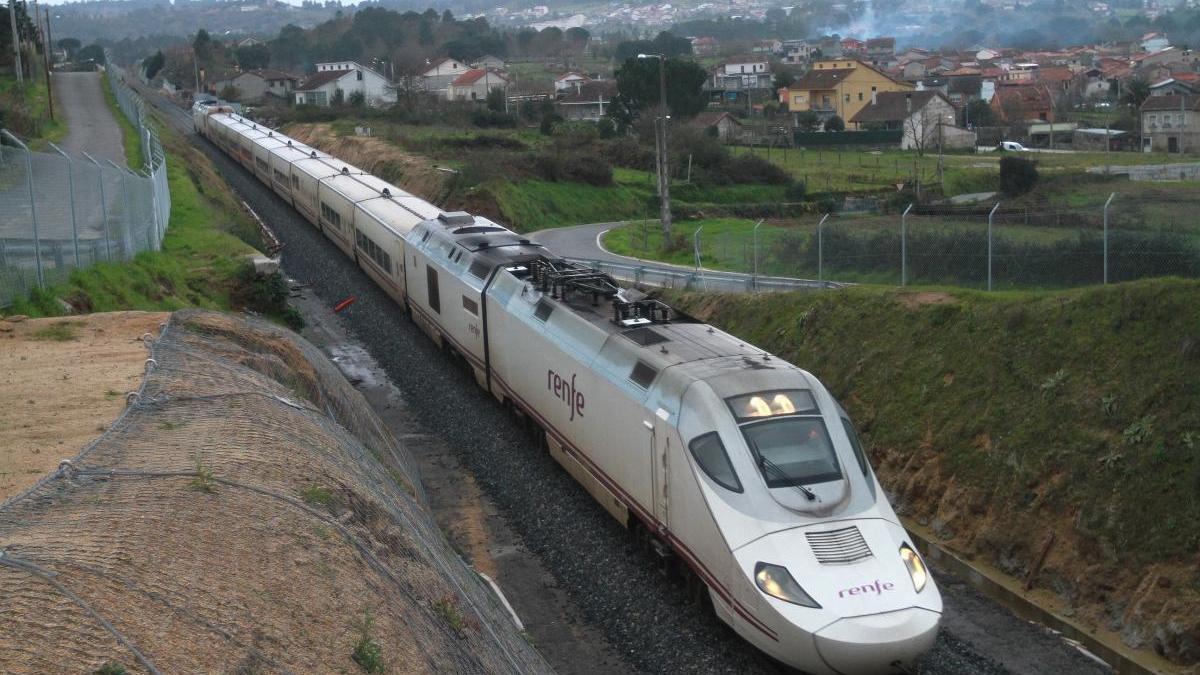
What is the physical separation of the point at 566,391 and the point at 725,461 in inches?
196

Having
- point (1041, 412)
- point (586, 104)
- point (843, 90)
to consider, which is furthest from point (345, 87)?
point (1041, 412)

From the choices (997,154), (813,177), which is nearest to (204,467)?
(813,177)

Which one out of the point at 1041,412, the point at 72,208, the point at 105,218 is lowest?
the point at 1041,412

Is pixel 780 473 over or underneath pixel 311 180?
underneath

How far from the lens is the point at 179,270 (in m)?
26.7

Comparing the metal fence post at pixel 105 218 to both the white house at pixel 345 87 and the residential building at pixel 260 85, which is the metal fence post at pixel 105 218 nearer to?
the white house at pixel 345 87

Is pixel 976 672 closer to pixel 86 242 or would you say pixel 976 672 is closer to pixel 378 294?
pixel 86 242

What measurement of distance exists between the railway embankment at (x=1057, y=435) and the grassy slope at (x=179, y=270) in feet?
44.9

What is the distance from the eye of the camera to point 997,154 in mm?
69625

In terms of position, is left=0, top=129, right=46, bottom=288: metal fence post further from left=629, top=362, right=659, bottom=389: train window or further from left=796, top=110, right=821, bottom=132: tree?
left=796, top=110, right=821, bottom=132: tree

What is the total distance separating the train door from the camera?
1393 centimetres

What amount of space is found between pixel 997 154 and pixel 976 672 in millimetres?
61644

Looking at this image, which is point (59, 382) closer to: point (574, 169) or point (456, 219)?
point (456, 219)

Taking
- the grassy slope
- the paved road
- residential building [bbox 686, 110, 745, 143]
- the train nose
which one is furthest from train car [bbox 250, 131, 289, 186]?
the train nose
